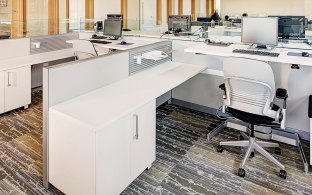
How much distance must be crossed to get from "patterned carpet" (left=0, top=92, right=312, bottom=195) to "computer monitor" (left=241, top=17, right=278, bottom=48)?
1134mm

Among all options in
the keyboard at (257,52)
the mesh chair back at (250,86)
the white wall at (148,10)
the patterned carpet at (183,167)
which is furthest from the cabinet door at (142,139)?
the white wall at (148,10)

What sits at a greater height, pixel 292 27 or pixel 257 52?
pixel 292 27

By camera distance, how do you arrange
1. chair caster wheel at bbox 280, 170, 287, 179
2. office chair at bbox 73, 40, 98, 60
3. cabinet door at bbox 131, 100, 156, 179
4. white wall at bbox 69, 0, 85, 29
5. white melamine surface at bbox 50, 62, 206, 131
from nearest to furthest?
white melamine surface at bbox 50, 62, 206, 131 < cabinet door at bbox 131, 100, 156, 179 < chair caster wheel at bbox 280, 170, 287, 179 < office chair at bbox 73, 40, 98, 60 < white wall at bbox 69, 0, 85, 29

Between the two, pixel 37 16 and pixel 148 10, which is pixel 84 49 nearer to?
pixel 37 16

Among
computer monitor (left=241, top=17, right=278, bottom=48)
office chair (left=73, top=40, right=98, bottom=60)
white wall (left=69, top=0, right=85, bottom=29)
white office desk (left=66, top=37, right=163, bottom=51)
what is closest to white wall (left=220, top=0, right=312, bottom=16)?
white wall (left=69, top=0, right=85, bottom=29)

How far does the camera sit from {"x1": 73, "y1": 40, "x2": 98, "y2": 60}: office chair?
13.1ft

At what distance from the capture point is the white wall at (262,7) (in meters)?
9.96

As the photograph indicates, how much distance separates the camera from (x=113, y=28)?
5.17 metres

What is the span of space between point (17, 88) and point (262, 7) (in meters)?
9.79

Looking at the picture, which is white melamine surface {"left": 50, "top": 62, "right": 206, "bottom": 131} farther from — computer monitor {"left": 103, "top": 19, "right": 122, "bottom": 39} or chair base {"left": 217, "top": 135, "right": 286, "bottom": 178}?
computer monitor {"left": 103, "top": 19, "right": 122, "bottom": 39}

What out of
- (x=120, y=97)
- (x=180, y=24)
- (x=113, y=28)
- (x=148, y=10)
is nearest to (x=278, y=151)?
(x=120, y=97)

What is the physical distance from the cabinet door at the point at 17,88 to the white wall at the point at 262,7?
9.15 meters

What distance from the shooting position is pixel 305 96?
10.2 ft

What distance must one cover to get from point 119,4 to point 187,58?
4.58 meters
